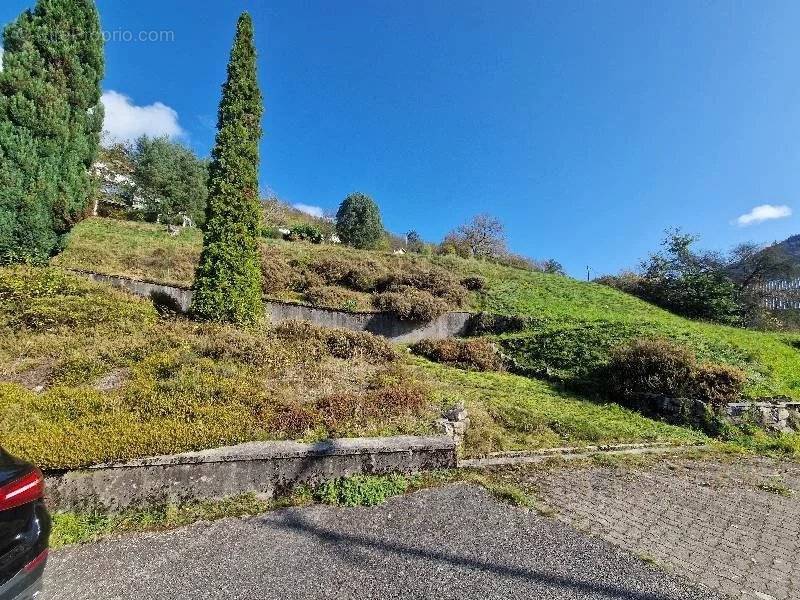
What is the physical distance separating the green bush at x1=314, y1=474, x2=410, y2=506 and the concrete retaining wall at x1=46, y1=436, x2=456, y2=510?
0.28 ft

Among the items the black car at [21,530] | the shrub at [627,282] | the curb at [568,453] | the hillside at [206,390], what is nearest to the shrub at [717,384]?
the hillside at [206,390]

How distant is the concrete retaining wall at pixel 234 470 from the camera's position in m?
3.71

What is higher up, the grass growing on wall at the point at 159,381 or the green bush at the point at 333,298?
the green bush at the point at 333,298

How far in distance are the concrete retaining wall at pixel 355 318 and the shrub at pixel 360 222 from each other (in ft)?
49.8

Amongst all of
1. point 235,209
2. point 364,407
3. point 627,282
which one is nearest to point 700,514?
point 364,407

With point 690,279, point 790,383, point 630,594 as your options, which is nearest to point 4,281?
point 630,594

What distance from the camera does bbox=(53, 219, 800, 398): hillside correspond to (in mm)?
9773

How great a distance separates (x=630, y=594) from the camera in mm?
2758

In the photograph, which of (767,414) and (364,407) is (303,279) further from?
(767,414)

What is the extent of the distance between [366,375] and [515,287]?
12497mm

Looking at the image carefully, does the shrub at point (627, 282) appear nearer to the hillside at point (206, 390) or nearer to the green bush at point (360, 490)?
the hillside at point (206, 390)

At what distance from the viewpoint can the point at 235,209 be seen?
30.2ft

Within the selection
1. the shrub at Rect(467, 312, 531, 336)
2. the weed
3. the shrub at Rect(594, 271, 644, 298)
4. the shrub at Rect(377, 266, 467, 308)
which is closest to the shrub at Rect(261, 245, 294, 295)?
the shrub at Rect(377, 266, 467, 308)

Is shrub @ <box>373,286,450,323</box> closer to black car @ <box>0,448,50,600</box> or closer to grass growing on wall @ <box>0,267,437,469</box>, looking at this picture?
grass growing on wall @ <box>0,267,437,469</box>
